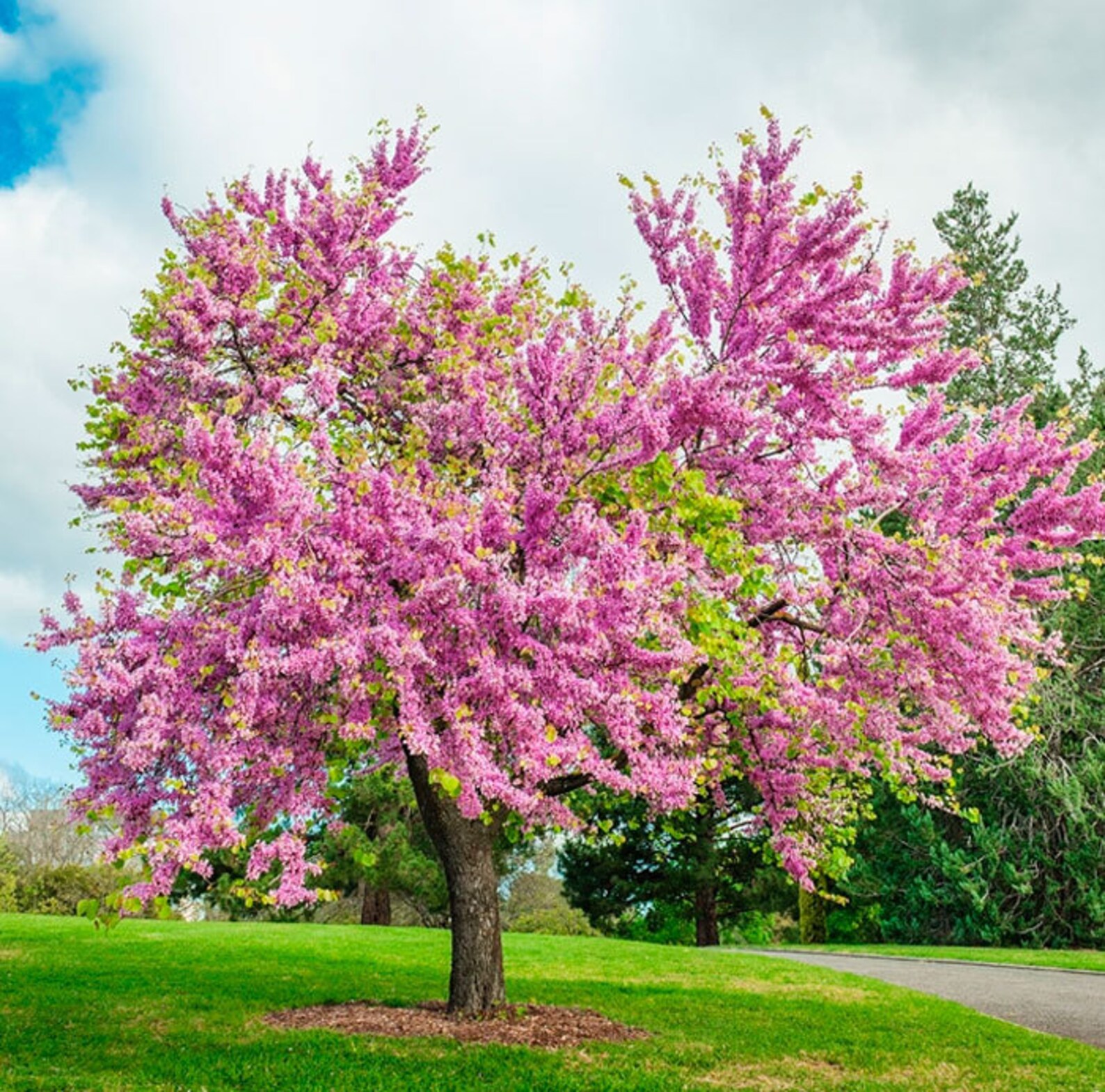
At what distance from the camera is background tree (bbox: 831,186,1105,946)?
27734mm

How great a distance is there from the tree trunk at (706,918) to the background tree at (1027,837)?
4.51 meters

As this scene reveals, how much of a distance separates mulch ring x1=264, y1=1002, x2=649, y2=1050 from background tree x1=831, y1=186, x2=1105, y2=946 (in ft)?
61.8

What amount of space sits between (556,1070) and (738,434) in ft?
19.5

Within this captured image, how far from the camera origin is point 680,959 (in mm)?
20828

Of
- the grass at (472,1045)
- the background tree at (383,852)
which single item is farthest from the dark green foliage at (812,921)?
the grass at (472,1045)

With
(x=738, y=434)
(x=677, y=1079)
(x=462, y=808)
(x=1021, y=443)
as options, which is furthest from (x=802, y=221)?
(x=677, y=1079)

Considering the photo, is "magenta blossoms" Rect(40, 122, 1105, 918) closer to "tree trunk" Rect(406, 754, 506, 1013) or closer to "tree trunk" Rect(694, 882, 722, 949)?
"tree trunk" Rect(406, 754, 506, 1013)

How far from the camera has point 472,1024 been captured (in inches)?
408

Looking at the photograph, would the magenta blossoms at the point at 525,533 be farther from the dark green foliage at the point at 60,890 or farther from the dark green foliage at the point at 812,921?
the dark green foliage at the point at 60,890

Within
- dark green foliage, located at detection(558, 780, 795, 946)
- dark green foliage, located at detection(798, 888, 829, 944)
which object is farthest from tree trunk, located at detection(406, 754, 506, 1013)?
dark green foliage, located at detection(798, 888, 829, 944)

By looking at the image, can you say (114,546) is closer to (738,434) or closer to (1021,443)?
(738,434)

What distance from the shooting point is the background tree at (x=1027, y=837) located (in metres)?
27.7

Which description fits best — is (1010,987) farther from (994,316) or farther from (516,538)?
(994,316)

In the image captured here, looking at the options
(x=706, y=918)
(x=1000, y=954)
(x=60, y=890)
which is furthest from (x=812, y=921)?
(x=60, y=890)
